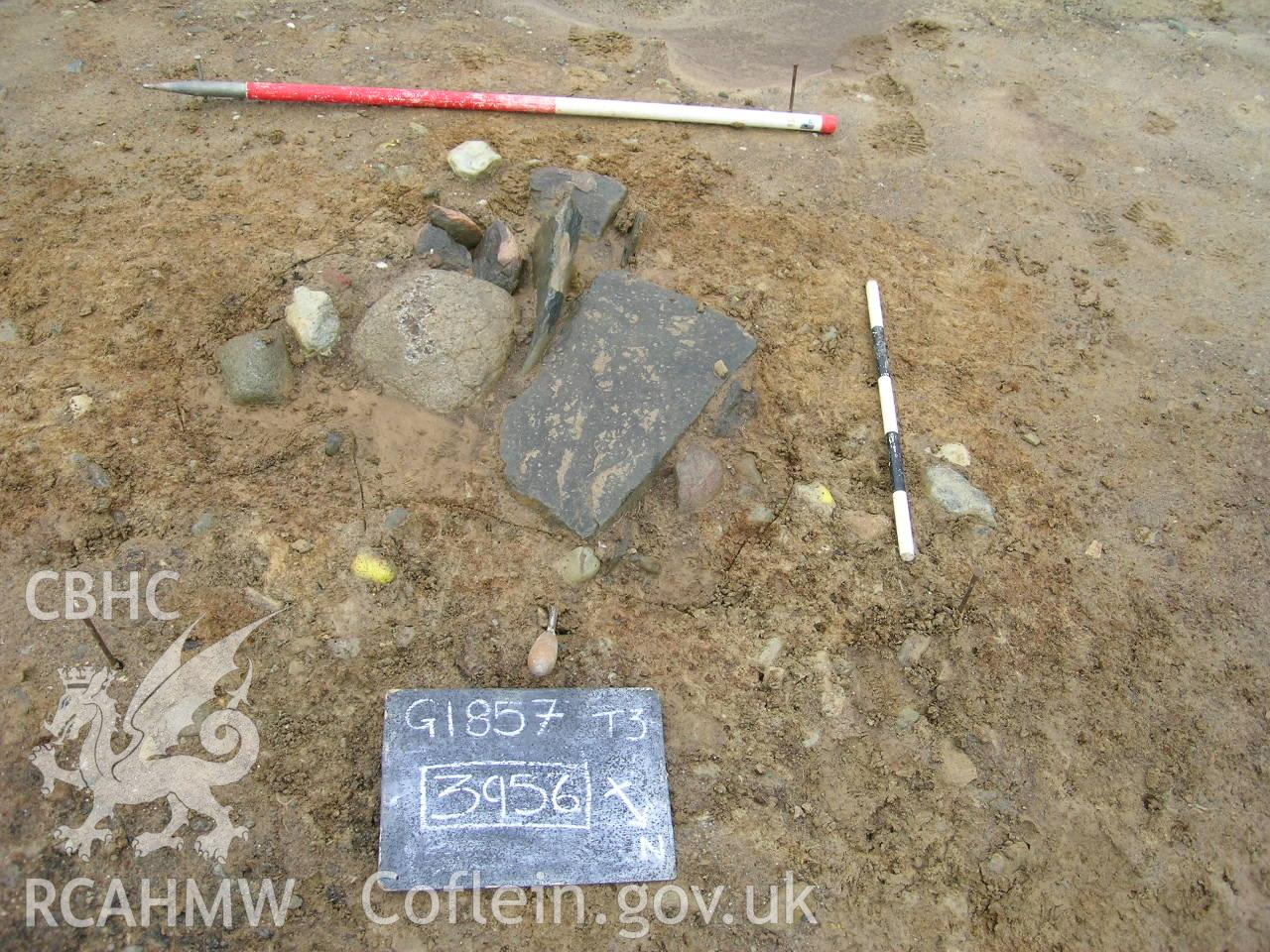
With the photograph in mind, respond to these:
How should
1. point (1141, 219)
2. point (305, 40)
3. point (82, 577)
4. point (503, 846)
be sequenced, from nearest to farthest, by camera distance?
point (503, 846) < point (82, 577) < point (1141, 219) < point (305, 40)

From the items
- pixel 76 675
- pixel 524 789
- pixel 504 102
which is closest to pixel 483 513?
pixel 524 789

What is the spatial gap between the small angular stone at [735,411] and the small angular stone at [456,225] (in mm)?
1218

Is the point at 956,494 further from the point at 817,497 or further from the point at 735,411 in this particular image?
the point at 735,411

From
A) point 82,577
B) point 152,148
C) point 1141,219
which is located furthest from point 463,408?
point 1141,219

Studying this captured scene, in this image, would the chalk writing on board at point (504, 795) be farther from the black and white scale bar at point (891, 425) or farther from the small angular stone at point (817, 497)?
the black and white scale bar at point (891, 425)

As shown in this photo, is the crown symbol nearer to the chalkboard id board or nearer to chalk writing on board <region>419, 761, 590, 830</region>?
the chalkboard id board

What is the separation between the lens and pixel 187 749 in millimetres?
2451

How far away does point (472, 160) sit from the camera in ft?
12.5

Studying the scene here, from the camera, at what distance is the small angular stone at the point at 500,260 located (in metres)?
3.38

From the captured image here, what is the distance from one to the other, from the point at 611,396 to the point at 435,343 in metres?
0.66

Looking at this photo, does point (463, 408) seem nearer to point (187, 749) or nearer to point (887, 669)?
point (187, 749)

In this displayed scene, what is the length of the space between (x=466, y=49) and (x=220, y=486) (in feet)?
9.31

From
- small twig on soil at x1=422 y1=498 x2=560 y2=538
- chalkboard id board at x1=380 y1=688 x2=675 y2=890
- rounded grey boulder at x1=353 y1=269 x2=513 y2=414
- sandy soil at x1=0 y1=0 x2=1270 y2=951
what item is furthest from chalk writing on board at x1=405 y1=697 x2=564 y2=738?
rounded grey boulder at x1=353 y1=269 x2=513 y2=414

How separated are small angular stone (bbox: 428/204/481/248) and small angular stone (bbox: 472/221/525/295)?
5cm
